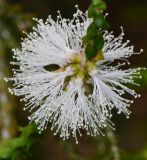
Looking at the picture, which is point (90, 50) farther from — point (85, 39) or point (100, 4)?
point (100, 4)

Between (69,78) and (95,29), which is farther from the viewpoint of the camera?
(69,78)

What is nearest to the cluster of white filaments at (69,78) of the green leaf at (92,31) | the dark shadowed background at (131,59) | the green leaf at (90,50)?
the green leaf at (90,50)

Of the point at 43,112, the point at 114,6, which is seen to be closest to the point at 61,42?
the point at 43,112

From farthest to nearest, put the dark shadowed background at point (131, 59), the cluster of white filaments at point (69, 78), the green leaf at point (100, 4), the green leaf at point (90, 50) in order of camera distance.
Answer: the dark shadowed background at point (131, 59)
the cluster of white filaments at point (69, 78)
the green leaf at point (90, 50)
the green leaf at point (100, 4)

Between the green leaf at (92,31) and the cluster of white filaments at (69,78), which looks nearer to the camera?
the green leaf at (92,31)

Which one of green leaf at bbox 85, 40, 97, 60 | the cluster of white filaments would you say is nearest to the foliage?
green leaf at bbox 85, 40, 97, 60

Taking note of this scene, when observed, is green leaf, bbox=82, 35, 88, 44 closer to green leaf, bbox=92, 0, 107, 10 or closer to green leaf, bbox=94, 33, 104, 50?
green leaf, bbox=94, 33, 104, 50

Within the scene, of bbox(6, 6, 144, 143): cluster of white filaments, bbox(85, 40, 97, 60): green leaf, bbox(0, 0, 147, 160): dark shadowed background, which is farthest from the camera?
bbox(0, 0, 147, 160): dark shadowed background

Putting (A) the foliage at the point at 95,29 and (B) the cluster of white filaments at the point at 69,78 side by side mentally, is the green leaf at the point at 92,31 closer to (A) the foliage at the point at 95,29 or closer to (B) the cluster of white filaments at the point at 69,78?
(A) the foliage at the point at 95,29

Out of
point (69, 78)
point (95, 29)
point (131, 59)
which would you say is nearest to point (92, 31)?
point (95, 29)

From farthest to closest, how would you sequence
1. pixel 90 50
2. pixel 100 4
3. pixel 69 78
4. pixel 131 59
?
pixel 131 59, pixel 69 78, pixel 90 50, pixel 100 4
